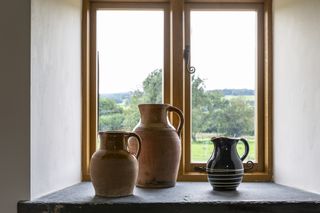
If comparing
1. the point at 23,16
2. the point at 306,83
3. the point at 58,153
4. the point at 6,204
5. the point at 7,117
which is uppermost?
the point at 23,16

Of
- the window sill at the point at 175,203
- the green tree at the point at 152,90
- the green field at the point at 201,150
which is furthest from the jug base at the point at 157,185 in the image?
the green tree at the point at 152,90

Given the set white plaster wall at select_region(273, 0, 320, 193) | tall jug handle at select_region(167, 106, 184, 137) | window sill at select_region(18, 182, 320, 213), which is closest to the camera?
window sill at select_region(18, 182, 320, 213)

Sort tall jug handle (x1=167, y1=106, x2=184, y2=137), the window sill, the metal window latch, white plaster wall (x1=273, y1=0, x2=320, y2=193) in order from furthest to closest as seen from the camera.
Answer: the metal window latch → tall jug handle (x1=167, y1=106, x2=184, y2=137) → white plaster wall (x1=273, y1=0, x2=320, y2=193) → the window sill

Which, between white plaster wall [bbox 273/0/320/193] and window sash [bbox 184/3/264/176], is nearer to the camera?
white plaster wall [bbox 273/0/320/193]

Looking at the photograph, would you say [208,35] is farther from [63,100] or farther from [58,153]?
[58,153]

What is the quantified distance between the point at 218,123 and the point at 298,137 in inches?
12.7

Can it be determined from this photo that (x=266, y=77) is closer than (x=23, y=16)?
No

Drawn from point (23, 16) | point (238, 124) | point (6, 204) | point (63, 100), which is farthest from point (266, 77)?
point (6, 204)

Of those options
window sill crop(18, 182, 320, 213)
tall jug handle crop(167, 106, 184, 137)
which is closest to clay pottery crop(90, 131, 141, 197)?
window sill crop(18, 182, 320, 213)

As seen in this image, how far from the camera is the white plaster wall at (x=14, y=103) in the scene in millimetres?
1239

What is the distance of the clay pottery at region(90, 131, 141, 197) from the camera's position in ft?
4.20

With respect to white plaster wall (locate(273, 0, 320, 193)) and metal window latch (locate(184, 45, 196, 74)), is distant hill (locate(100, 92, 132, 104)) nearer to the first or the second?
metal window latch (locate(184, 45, 196, 74))

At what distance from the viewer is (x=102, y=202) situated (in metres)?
1.22

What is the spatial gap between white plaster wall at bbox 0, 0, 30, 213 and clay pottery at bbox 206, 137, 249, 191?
0.59 metres
